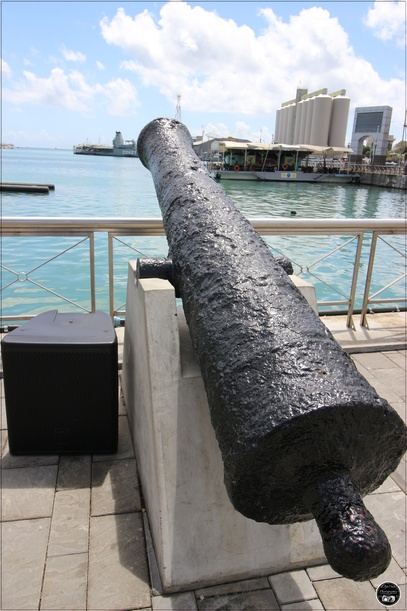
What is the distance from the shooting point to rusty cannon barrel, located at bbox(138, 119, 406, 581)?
3.88 feet

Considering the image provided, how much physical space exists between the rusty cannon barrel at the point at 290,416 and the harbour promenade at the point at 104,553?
2.44 ft

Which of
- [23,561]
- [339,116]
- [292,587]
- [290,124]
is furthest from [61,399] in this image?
[290,124]

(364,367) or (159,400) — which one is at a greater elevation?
(159,400)

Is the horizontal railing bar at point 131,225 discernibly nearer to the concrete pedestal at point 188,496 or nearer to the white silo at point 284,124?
the concrete pedestal at point 188,496

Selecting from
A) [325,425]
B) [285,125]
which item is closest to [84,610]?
[325,425]

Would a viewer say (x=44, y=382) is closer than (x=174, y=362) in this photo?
No

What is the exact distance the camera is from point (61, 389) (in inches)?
102

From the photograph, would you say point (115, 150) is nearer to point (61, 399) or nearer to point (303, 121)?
point (303, 121)

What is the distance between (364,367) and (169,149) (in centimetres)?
233

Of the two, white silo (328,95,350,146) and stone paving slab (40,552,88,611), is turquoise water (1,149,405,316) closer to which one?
stone paving slab (40,552,88,611)

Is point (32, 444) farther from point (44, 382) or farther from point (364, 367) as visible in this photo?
point (364, 367)

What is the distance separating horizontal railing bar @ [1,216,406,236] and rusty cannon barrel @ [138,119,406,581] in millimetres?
2235

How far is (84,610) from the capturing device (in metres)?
1.81
